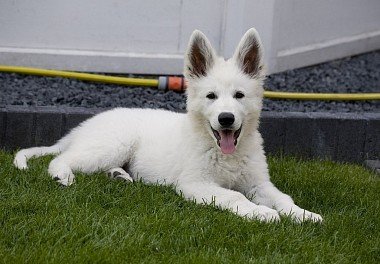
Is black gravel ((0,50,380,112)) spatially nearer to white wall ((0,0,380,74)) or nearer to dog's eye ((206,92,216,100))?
white wall ((0,0,380,74))

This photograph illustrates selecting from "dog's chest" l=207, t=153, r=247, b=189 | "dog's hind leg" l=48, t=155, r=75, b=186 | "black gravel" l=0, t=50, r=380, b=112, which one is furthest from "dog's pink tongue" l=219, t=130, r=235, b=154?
"black gravel" l=0, t=50, r=380, b=112

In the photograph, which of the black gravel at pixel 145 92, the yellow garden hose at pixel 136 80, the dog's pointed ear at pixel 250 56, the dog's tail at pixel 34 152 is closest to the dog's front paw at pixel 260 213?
the dog's pointed ear at pixel 250 56

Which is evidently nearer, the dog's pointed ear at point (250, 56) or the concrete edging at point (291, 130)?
the dog's pointed ear at point (250, 56)

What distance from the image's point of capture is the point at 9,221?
4543 millimetres

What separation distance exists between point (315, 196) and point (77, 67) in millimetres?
3167

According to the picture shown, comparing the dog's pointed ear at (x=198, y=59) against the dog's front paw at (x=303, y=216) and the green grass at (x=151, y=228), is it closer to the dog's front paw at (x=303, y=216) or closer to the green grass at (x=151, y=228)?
the green grass at (x=151, y=228)

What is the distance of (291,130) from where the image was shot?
6836 millimetres

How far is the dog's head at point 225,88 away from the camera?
524 cm

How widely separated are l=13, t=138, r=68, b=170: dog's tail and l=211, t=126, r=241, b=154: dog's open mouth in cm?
132

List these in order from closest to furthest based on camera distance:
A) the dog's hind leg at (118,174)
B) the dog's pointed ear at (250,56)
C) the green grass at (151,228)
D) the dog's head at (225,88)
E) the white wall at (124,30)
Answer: the green grass at (151,228) → the dog's head at (225,88) → the dog's pointed ear at (250,56) → the dog's hind leg at (118,174) → the white wall at (124,30)

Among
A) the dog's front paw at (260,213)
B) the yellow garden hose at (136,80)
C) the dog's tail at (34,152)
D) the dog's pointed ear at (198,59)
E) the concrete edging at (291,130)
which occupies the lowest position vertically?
the dog's front paw at (260,213)

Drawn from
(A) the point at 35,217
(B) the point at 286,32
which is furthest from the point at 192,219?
(B) the point at 286,32

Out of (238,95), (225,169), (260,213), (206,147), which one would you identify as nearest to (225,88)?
(238,95)

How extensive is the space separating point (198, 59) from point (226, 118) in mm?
563
